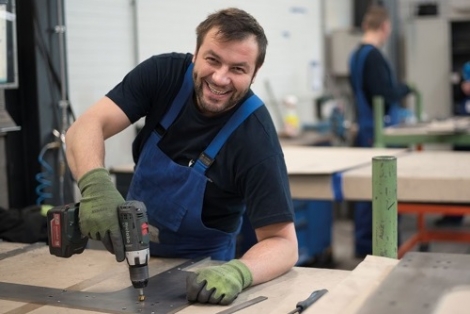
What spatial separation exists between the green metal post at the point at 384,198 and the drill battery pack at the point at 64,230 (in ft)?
2.41

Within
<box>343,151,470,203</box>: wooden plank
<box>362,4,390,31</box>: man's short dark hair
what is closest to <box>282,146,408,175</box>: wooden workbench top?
<box>343,151,470,203</box>: wooden plank

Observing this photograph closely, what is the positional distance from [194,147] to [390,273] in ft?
2.54

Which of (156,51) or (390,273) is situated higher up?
(156,51)

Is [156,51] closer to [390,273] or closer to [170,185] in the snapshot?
[170,185]

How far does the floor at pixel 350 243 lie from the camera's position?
5352 millimetres

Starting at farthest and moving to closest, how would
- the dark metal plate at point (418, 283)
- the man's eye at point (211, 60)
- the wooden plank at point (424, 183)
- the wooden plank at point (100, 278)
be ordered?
the wooden plank at point (424, 183), the man's eye at point (211, 60), the wooden plank at point (100, 278), the dark metal plate at point (418, 283)

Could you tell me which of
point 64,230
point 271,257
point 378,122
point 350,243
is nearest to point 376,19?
point 378,122

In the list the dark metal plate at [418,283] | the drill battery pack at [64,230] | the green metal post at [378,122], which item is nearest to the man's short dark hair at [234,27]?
the drill battery pack at [64,230]

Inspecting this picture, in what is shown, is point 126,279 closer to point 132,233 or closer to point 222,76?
point 132,233

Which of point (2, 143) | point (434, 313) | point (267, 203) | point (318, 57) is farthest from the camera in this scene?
point (318, 57)

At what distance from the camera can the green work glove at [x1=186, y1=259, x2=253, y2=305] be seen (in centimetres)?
179

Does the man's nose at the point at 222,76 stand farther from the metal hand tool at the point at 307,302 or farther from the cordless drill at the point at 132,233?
the metal hand tool at the point at 307,302

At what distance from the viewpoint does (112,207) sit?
1.86 meters

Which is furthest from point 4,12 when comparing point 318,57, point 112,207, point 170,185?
point 318,57
